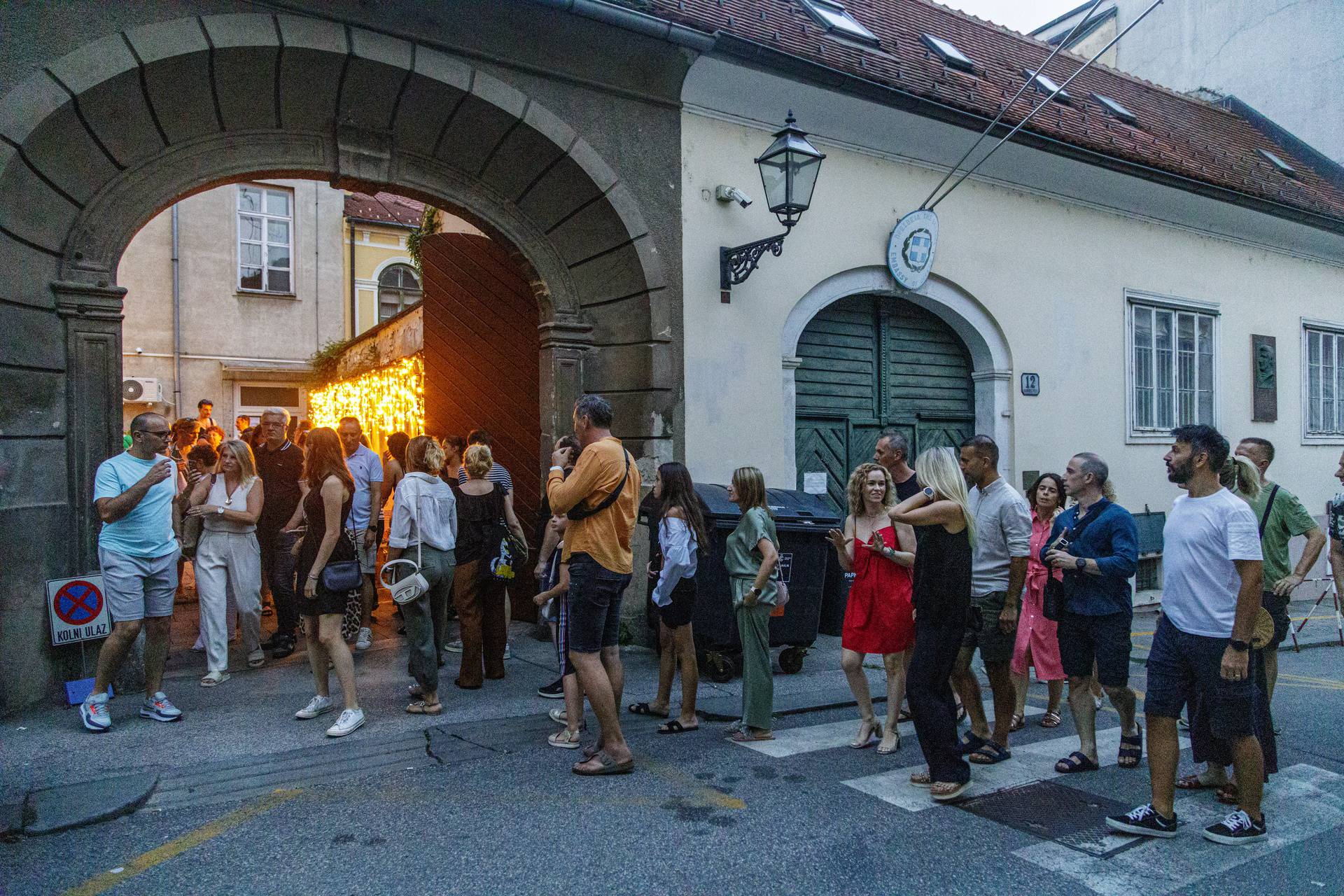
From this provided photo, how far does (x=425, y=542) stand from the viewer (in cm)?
Result: 569

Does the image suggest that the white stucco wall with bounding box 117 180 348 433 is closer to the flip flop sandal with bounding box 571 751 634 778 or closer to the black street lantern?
the black street lantern

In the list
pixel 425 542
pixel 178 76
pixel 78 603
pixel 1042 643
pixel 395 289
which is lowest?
pixel 1042 643

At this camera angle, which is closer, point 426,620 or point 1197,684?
point 1197,684

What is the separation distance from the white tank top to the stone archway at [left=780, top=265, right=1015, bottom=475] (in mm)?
4767

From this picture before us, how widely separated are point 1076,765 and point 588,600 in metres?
2.60

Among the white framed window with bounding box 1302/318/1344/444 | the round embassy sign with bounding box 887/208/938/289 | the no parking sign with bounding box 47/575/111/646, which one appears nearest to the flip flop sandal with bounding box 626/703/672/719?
the no parking sign with bounding box 47/575/111/646

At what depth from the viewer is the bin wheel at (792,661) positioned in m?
6.86

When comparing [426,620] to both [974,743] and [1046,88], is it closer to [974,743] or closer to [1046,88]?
[974,743]

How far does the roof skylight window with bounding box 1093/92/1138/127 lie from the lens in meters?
12.6

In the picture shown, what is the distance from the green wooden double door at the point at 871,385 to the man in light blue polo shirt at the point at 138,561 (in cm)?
575

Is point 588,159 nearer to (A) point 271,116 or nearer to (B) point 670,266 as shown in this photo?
(B) point 670,266

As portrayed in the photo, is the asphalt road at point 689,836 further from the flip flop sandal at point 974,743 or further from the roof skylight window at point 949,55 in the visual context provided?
the roof skylight window at point 949,55

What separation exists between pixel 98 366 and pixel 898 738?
217 inches

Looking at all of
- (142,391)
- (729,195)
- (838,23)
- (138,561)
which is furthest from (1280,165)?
(142,391)
